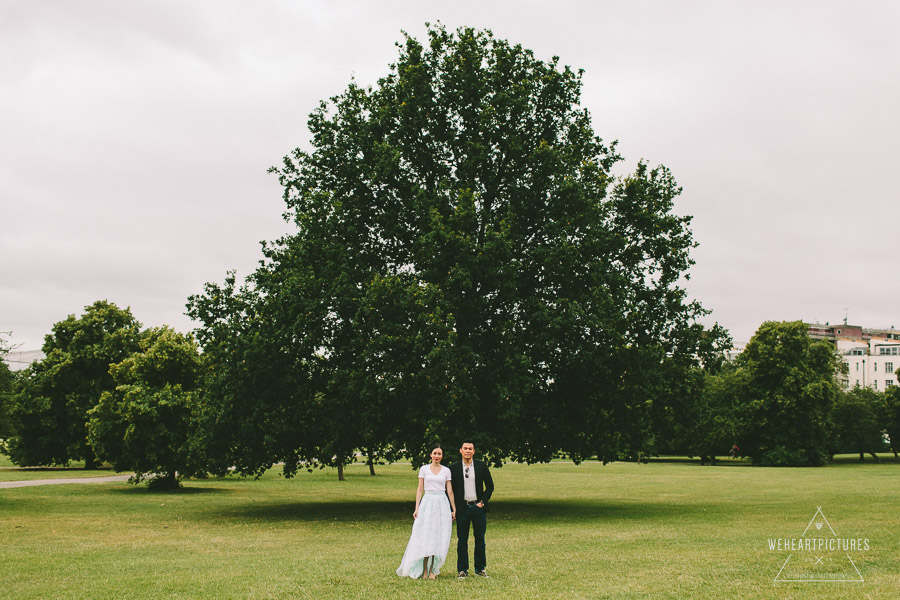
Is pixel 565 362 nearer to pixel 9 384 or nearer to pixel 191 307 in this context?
pixel 191 307

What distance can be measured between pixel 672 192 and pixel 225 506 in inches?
811

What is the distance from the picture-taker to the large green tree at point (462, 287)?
23.0 m

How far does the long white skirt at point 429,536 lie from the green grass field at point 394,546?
1.01ft

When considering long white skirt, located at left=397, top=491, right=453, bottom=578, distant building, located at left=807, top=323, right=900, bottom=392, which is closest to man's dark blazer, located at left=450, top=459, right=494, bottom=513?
long white skirt, located at left=397, top=491, right=453, bottom=578

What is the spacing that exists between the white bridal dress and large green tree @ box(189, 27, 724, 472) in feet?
29.2

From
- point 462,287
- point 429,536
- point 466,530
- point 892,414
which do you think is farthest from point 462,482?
A: point 892,414

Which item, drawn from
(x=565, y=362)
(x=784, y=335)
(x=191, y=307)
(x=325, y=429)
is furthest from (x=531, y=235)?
(x=784, y=335)

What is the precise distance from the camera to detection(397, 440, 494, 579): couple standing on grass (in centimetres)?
1221

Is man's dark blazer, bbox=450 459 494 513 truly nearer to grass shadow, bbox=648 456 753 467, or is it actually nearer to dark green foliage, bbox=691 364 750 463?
dark green foliage, bbox=691 364 750 463

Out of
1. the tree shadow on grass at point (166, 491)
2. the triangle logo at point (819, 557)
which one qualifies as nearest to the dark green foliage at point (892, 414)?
the tree shadow on grass at point (166, 491)

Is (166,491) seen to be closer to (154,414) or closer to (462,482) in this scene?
(154,414)

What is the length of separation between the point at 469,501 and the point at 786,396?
71.9m

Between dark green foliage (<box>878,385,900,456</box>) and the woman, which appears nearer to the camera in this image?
the woman

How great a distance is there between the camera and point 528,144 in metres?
27.3
